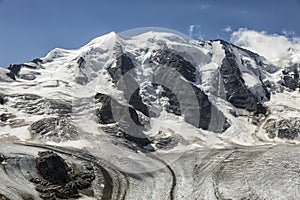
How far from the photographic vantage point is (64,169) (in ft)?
249

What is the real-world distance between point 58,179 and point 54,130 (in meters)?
63.2

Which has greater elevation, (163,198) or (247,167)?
(247,167)

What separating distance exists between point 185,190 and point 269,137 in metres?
120

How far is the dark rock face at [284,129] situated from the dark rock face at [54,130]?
8825cm

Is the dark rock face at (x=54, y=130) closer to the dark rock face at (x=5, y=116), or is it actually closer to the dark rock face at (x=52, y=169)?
the dark rock face at (x=5, y=116)

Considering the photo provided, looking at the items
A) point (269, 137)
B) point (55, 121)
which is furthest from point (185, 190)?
point (269, 137)

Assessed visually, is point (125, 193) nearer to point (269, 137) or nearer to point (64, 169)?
point (64, 169)

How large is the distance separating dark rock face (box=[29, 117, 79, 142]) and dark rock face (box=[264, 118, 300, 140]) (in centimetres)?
8825

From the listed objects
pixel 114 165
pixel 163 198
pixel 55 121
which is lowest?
pixel 163 198

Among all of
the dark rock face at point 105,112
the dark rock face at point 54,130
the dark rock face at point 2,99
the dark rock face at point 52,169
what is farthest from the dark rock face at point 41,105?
the dark rock face at point 52,169

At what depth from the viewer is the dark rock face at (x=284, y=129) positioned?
186500 mm

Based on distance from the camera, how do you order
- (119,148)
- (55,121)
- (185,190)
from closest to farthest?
(185,190) < (119,148) < (55,121)

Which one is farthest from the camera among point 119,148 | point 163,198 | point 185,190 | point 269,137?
point 269,137

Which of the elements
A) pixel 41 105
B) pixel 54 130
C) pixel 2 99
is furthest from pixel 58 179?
pixel 2 99
